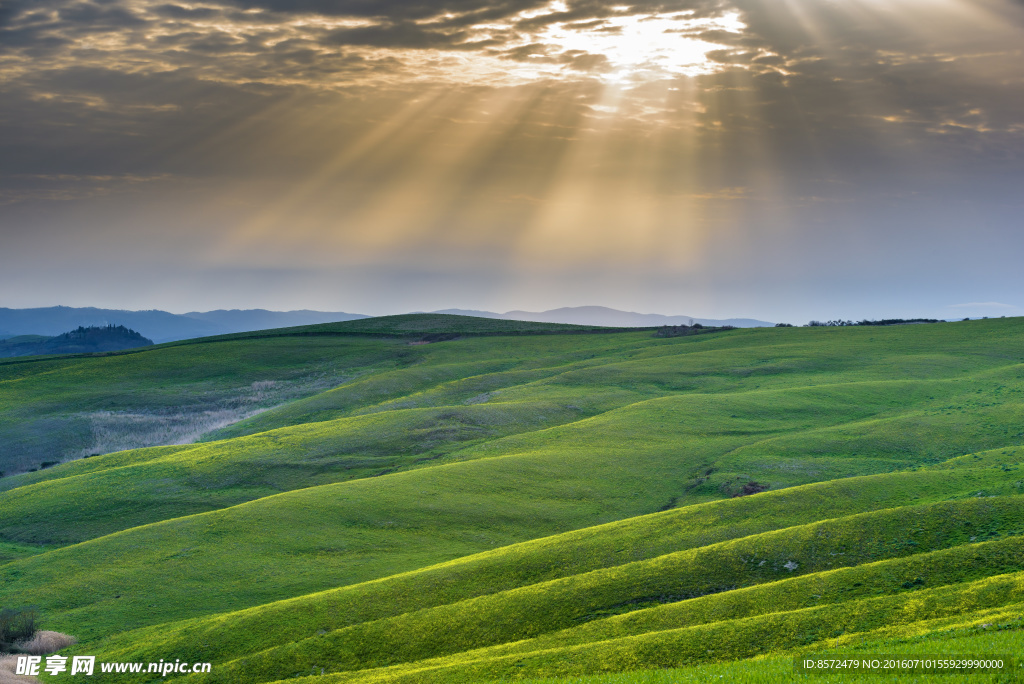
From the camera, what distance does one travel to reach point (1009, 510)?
32156 mm

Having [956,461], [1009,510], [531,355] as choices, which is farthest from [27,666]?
[531,355]

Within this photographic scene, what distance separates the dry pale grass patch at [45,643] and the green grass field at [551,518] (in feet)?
2.31

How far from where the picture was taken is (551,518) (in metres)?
50.8

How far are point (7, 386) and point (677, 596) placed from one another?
387ft

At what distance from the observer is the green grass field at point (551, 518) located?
27.1 metres

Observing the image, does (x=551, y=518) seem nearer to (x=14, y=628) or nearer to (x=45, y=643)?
(x=45, y=643)

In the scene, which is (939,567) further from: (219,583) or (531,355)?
(531,355)

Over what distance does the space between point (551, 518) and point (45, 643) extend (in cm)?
2998

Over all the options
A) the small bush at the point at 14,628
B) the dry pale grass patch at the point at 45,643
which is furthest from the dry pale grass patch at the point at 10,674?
the small bush at the point at 14,628

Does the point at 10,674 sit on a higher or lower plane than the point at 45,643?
higher

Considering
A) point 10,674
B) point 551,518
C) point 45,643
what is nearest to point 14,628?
point 45,643

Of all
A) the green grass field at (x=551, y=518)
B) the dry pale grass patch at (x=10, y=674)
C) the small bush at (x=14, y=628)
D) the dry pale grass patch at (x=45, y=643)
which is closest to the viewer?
the green grass field at (x=551, y=518)

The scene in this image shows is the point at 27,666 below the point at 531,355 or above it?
above

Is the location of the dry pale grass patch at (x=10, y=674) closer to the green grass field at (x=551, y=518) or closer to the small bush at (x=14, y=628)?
the small bush at (x=14, y=628)
